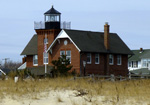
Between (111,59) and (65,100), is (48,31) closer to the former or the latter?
(111,59)

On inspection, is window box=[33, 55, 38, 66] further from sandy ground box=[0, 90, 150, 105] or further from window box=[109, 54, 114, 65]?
sandy ground box=[0, 90, 150, 105]

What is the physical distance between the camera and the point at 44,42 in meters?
71.8

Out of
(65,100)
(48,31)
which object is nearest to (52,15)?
(48,31)

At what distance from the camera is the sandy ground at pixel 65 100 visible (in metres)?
21.8

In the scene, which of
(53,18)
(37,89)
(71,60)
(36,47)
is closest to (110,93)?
(37,89)

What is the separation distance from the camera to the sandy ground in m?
21.8

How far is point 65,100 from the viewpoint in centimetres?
2334

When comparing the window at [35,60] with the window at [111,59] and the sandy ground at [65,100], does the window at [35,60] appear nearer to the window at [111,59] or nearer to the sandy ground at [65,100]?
the window at [111,59]

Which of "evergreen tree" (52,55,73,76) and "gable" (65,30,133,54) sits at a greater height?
"gable" (65,30,133,54)

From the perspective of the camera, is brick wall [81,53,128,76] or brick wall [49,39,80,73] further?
brick wall [81,53,128,76]

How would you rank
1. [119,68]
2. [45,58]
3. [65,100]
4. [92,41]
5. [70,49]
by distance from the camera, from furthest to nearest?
[119,68]
[45,58]
[92,41]
[70,49]
[65,100]

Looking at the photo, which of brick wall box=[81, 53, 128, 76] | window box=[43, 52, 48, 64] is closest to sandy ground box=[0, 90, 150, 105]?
brick wall box=[81, 53, 128, 76]

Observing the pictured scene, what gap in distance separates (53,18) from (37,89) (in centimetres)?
4324

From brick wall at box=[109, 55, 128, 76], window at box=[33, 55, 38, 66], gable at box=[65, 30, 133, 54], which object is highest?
gable at box=[65, 30, 133, 54]
